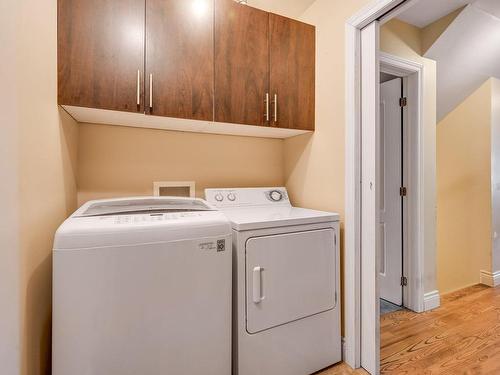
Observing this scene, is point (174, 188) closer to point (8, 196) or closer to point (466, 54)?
point (8, 196)

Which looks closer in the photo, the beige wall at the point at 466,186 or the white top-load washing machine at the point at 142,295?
the white top-load washing machine at the point at 142,295

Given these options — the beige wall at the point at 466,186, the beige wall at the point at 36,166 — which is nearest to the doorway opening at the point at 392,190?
the beige wall at the point at 466,186

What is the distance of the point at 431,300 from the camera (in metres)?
2.24

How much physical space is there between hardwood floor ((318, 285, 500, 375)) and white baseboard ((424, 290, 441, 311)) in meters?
0.04

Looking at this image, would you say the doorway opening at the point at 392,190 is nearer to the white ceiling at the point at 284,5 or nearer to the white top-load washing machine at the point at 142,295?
the white ceiling at the point at 284,5

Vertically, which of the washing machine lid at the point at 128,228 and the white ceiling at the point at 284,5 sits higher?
the white ceiling at the point at 284,5

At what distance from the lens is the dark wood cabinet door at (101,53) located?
1167 mm

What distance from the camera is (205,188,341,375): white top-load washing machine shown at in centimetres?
124

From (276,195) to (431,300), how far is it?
5.53 feet

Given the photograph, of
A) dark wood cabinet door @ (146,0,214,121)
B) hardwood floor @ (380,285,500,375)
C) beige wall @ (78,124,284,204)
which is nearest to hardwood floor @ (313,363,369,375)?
hardwood floor @ (380,285,500,375)

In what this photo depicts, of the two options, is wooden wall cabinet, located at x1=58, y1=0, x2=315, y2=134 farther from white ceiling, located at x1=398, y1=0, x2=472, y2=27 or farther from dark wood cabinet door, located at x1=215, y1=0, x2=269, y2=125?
white ceiling, located at x1=398, y1=0, x2=472, y2=27

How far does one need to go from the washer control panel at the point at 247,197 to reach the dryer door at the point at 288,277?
559mm

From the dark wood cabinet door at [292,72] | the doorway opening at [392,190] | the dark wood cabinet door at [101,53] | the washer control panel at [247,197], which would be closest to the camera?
the dark wood cabinet door at [101,53]

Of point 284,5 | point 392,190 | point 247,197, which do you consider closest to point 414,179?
point 392,190
